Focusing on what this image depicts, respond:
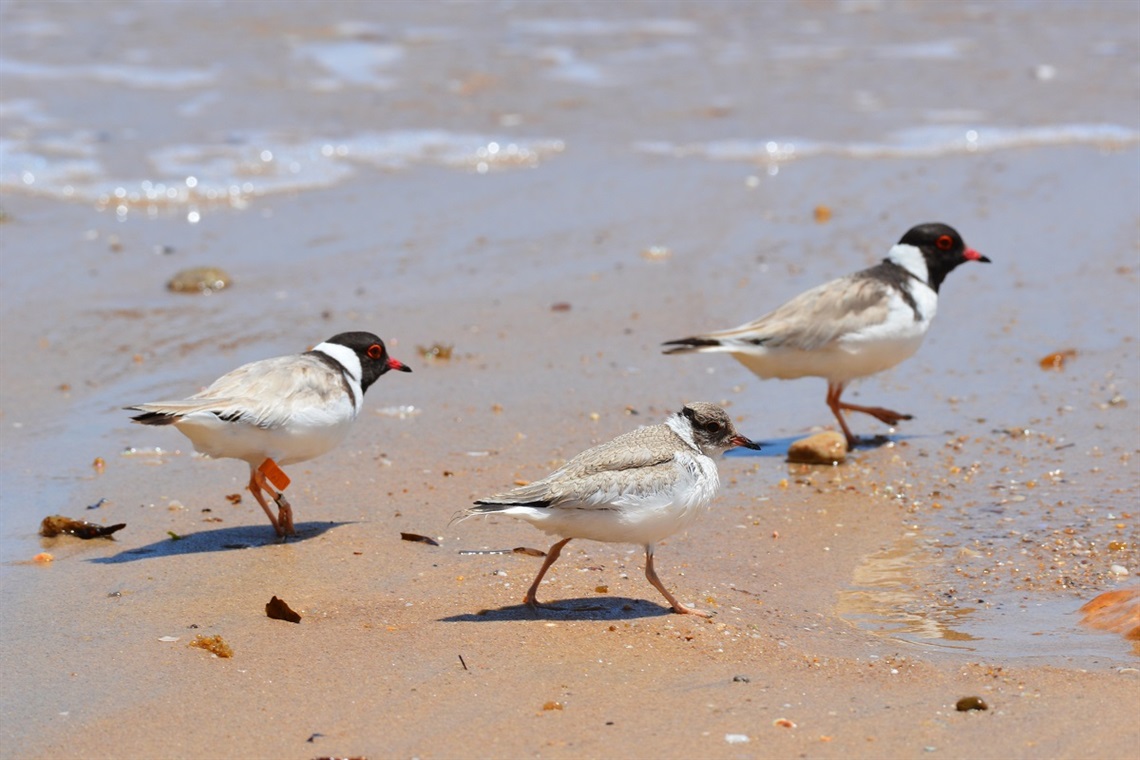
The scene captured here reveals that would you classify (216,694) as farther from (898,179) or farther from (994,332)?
(898,179)

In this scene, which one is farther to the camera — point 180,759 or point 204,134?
point 204,134

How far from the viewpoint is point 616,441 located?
5922 mm

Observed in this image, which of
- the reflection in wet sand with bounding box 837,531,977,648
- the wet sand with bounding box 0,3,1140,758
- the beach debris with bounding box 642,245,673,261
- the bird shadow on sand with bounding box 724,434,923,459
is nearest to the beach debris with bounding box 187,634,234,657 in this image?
the wet sand with bounding box 0,3,1140,758

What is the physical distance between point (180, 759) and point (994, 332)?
6.84 meters

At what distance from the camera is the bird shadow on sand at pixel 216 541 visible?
21.0ft

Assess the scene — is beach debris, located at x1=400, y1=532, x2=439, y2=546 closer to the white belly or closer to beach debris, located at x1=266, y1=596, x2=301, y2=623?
the white belly

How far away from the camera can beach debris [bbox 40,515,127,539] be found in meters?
6.51

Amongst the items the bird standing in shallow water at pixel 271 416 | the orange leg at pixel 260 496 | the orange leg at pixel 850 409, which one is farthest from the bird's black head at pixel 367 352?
the orange leg at pixel 850 409

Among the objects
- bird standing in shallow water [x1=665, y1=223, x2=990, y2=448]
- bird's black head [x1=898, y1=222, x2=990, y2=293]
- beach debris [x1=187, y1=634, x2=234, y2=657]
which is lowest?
beach debris [x1=187, y1=634, x2=234, y2=657]

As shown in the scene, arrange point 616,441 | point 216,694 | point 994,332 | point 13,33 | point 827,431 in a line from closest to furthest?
point 216,694 → point 616,441 → point 827,431 → point 994,332 → point 13,33

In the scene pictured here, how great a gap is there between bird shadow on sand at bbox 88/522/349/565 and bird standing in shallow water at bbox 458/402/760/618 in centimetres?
150

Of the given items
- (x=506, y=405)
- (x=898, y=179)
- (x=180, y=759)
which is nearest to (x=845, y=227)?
(x=898, y=179)

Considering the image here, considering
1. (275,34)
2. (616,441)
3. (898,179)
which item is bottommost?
(616,441)

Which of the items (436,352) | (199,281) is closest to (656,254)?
(436,352)
